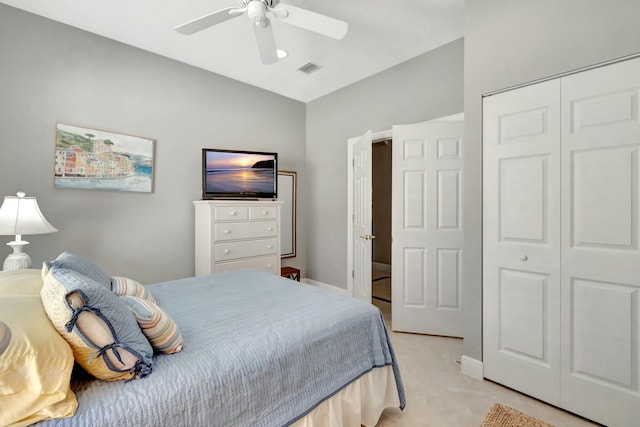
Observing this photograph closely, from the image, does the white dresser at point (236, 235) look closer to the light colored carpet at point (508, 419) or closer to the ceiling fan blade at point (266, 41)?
the ceiling fan blade at point (266, 41)

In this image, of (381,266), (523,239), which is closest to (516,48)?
(523,239)

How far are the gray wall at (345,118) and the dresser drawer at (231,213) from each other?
1.33 metres

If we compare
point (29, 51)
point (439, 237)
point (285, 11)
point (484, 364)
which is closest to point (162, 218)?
point (29, 51)

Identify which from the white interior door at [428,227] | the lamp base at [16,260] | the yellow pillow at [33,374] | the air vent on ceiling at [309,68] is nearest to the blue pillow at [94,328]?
the yellow pillow at [33,374]

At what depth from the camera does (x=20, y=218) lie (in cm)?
204

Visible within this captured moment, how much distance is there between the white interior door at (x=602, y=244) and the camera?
159 centimetres

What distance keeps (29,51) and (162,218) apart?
1735mm

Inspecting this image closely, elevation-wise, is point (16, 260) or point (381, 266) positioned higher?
point (16, 260)

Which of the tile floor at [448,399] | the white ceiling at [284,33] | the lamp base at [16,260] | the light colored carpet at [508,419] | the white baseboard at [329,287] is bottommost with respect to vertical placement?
the tile floor at [448,399]

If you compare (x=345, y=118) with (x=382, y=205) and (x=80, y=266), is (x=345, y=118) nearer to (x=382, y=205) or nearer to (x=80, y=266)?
(x=382, y=205)

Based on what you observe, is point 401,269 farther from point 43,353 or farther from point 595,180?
point 43,353

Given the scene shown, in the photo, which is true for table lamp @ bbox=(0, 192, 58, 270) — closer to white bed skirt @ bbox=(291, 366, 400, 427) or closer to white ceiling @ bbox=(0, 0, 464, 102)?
white ceiling @ bbox=(0, 0, 464, 102)

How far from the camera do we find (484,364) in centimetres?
213

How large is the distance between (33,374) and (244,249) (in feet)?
8.24
